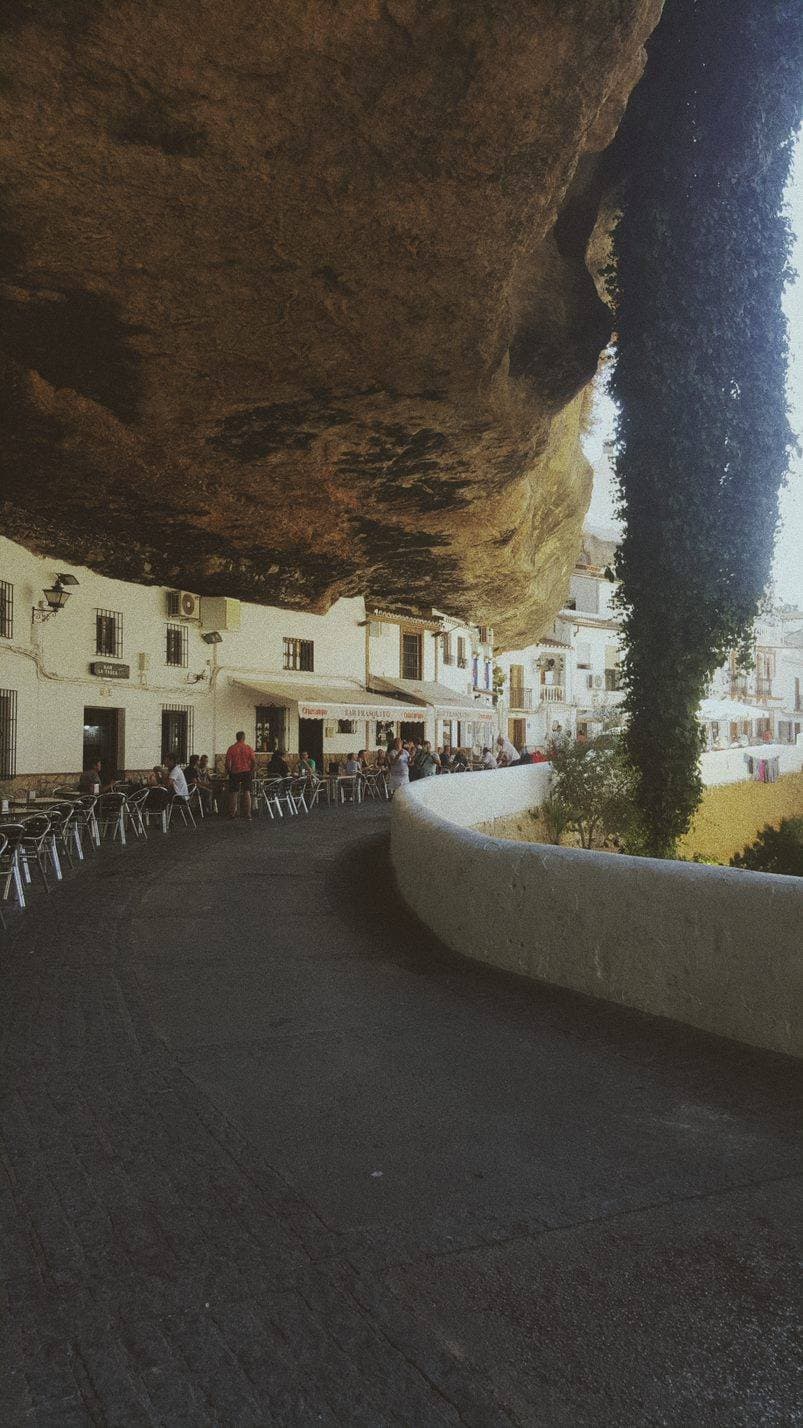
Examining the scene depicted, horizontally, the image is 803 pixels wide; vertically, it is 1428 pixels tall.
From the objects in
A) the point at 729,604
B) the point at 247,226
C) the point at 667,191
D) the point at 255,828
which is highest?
the point at 667,191

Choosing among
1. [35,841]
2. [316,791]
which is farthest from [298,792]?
[35,841]

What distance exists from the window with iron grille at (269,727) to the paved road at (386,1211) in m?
18.8

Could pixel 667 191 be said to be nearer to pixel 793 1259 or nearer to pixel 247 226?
pixel 247 226

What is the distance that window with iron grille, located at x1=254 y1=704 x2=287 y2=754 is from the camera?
949 inches

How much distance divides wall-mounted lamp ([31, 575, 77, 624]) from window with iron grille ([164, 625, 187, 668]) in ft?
12.5

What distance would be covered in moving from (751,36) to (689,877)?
35.1 feet

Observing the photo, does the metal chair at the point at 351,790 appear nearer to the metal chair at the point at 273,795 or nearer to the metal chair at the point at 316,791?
the metal chair at the point at 316,791

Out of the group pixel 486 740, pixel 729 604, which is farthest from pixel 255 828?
pixel 486 740

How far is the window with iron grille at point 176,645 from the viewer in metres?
21.1

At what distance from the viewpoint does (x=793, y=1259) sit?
8.20 ft

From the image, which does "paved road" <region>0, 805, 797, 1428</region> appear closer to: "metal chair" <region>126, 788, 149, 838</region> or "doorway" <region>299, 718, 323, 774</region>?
"metal chair" <region>126, 788, 149, 838</region>

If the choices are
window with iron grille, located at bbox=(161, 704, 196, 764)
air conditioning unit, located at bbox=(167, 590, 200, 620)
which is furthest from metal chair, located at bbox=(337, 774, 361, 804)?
air conditioning unit, located at bbox=(167, 590, 200, 620)

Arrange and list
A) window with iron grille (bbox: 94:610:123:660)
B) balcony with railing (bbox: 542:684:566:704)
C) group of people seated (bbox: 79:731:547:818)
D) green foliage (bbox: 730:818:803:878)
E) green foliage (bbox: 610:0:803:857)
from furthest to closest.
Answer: balcony with railing (bbox: 542:684:566:704)
window with iron grille (bbox: 94:610:123:660)
group of people seated (bbox: 79:731:547:818)
green foliage (bbox: 730:818:803:878)
green foliage (bbox: 610:0:803:857)

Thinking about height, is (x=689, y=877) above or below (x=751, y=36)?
below
